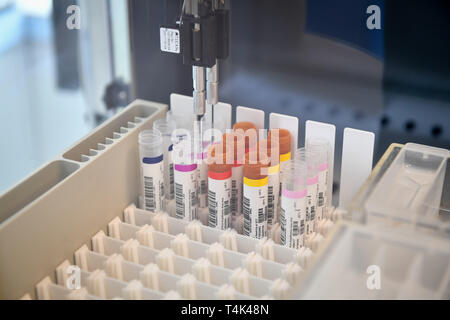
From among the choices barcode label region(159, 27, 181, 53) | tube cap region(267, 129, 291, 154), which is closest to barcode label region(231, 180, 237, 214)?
tube cap region(267, 129, 291, 154)

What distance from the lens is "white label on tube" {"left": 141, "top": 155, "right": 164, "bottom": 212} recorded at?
4.09ft

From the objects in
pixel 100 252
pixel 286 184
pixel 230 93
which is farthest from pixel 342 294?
pixel 230 93

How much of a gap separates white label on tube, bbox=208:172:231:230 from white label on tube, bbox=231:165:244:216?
1.4 inches

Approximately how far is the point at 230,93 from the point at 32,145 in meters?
1.29

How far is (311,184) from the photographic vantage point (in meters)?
1.19

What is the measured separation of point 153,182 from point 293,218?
0.89 feet

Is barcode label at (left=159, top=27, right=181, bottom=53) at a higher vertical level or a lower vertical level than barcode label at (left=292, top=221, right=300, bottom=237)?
higher

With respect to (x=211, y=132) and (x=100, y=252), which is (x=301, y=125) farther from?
(x=100, y=252)

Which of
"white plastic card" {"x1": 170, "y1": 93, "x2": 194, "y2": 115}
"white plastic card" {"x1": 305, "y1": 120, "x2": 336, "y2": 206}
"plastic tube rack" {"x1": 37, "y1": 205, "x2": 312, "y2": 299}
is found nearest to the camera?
"plastic tube rack" {"x1": 37, "y1": 205, "x2": 312, "y2": 299}

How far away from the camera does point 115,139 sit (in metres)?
1.27

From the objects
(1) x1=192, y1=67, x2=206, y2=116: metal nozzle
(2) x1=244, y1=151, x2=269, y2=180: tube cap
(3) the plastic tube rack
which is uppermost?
(1) x1=192, y1=67, x2=206, y2=116: metal nozzle

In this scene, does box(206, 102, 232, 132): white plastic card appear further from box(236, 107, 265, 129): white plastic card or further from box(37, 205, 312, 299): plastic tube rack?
box(37, 205, 312, 299): plastic tube rack

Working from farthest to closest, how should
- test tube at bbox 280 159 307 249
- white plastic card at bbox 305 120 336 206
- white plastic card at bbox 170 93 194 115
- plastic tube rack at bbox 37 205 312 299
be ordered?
1. white plastic card at bbox 170 93 194 115
2. white plastic card at bbox 305 120 336 206
3. test tube at bbox 280 159 307 249
4. plastic tube rack at bbox 37 205 312 299

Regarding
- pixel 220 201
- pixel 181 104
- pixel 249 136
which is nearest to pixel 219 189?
pixel 220 201
